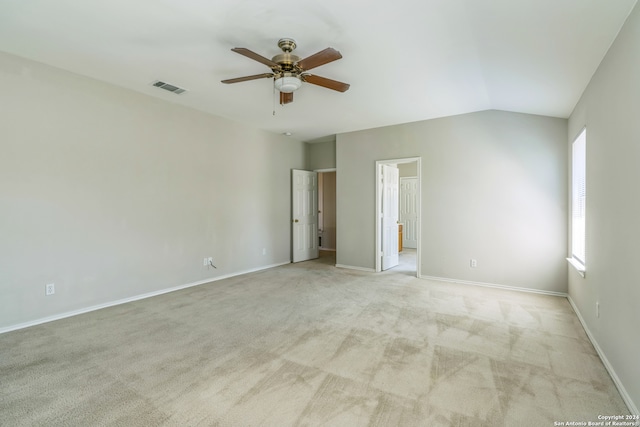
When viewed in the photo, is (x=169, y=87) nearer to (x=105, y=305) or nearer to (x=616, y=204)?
(x=105, y=305)

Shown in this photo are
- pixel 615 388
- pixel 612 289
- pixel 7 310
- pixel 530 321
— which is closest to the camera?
pixel 615 388

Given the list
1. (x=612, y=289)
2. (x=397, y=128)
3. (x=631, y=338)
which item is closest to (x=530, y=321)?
(x=612, y=289)

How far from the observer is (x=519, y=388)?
6.87 ft

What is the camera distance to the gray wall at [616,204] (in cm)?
186

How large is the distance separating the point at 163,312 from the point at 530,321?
13.7 ft

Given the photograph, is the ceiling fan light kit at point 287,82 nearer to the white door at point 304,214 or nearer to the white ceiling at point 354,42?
the white ceiling at point 354,42

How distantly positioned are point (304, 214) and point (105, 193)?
12.9 feet

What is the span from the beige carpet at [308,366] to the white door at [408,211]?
15.6 ft

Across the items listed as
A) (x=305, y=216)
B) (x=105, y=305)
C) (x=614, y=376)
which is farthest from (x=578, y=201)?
(x=105, y=305)

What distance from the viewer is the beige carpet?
6.07ft

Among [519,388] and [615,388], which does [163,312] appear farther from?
[615,388]

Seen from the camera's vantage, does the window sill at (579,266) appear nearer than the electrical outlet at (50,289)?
Yes

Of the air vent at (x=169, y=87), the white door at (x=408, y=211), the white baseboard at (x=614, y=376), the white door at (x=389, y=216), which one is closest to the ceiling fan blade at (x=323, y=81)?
the air vent at (x=169, y=87)

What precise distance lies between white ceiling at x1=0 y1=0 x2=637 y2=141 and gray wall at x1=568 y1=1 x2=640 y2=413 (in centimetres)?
Answer: 26
